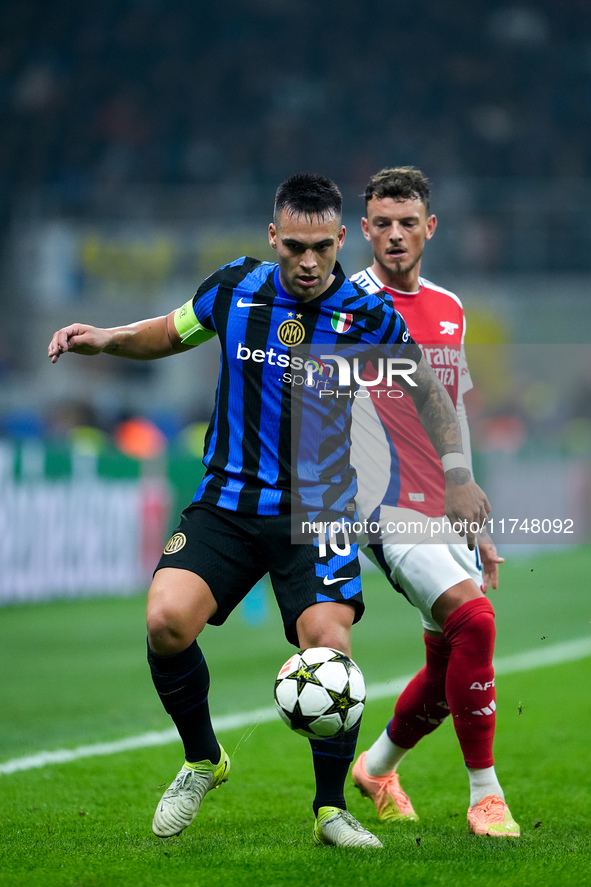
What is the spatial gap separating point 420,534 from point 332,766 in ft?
2.99

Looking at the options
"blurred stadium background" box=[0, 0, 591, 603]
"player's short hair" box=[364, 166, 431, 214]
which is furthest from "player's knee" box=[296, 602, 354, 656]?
"blurred stadium background" box=[0, 0, 591, 603]

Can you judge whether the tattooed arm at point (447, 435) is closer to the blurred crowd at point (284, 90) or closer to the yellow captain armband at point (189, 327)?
the yellow captain armband at point (189, 327)

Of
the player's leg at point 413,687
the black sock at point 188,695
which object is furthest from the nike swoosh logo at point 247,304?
the black sock at point 188,695

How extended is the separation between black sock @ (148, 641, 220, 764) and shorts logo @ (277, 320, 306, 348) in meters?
1.04

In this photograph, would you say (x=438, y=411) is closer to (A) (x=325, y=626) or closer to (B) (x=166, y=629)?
(A) (x=325, y=626)

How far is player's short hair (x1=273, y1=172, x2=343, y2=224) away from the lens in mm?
3619

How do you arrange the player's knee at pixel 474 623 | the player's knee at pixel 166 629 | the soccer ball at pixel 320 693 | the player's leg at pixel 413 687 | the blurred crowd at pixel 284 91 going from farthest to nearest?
1. the blurred crowd at pixel 284 91
2. the player's leg at pixel 413 687
3. the player's knee at pixel 474 623
4. the player's knee at pixel 166 629
5. the soccer ball at pixel 320 693

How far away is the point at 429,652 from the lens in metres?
4.29

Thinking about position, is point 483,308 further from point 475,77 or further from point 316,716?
point 316,716

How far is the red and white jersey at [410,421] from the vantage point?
420 centimetres

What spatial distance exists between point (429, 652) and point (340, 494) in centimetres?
95

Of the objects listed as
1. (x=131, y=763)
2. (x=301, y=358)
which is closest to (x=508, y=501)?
(x=131, y=763)

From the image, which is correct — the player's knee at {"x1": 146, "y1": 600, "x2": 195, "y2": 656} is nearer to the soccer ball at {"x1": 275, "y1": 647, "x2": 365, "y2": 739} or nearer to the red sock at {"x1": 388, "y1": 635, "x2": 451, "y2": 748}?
the soccer ball at {"x1": 275, "y1": 647, "x2": 365, "y2": 739}

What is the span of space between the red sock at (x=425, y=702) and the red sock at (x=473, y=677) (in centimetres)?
34
